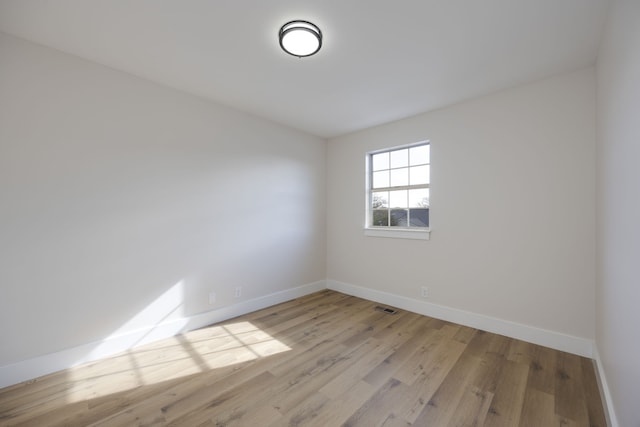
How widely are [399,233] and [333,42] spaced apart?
7.81ft

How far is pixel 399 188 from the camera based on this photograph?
3.60 meters

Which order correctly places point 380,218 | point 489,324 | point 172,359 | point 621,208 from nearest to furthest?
point 621,208 < point 172,359 < point 489,324 < point 380,218

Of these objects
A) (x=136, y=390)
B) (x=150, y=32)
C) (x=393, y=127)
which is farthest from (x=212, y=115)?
(x=136, y=390)

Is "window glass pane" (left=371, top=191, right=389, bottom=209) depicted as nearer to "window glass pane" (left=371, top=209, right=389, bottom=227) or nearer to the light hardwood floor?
"window glass pane" (left=371, top=209, right=389, bottom=227)

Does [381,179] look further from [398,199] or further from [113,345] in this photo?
[113,345]

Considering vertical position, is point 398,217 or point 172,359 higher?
point 398,217

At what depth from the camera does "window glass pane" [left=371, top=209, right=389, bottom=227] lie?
3758mm

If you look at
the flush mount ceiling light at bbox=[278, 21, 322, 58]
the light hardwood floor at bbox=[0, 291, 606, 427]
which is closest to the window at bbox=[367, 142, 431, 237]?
the light hardwood floor at bbox=[0, 291, 606, 427]

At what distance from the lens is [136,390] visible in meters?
1.85

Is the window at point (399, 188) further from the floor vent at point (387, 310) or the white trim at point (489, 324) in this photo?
the floor vent at point (387, 310)

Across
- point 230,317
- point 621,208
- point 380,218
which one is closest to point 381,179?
point 380,218

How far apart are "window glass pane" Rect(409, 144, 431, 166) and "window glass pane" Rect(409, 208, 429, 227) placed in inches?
24.7

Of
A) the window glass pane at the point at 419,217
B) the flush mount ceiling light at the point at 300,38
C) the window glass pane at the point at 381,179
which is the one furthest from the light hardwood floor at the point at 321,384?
the flush mount ceiling light at the point at 300,38

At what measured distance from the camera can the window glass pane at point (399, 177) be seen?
3.55m
